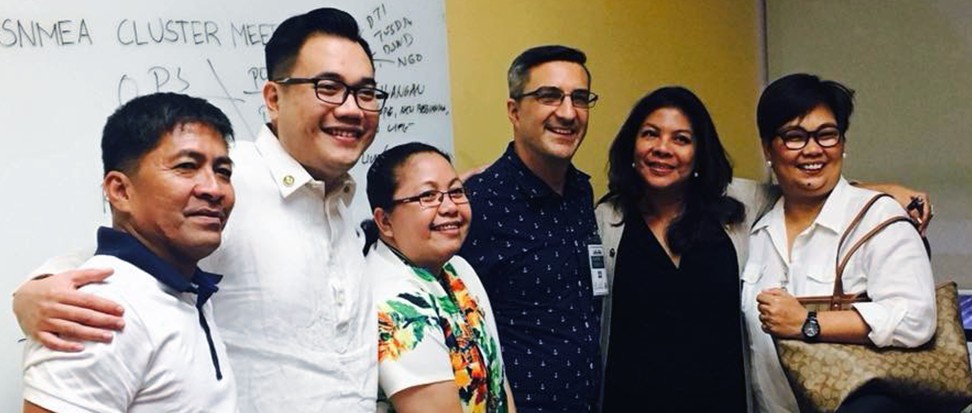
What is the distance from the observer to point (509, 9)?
3025mm

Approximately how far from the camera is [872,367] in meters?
2.21

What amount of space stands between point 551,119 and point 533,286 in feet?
1.31

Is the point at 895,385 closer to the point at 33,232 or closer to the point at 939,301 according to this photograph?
the point at 939,301

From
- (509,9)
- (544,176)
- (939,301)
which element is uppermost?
(509,9)

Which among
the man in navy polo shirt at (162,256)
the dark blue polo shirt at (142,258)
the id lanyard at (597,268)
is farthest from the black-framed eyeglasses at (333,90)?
the id lanyard at (597,268)

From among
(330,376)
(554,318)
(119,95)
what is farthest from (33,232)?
(554,318)

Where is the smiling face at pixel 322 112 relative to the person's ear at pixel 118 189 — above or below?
above

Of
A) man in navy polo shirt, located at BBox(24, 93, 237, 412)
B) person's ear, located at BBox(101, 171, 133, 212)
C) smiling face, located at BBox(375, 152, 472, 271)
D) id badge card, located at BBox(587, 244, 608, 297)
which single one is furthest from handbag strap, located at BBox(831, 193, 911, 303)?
person's ear, located at BBox(101, 171, 133, 212)

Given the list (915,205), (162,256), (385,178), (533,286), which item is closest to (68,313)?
(162,256)

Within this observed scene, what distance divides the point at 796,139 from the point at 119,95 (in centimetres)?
157

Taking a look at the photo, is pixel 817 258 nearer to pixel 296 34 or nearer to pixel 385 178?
pixel 385 178

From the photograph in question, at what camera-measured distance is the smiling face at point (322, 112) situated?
1.66 m

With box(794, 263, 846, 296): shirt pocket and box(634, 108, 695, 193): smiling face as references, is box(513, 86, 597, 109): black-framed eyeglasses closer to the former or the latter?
box(634, 108, 695, 193): smiling face

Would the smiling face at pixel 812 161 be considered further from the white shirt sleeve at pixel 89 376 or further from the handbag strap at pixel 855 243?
the white shirt sleeve at pixel 89 376
